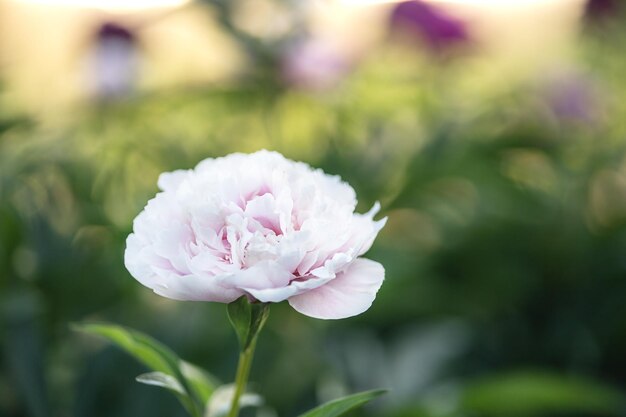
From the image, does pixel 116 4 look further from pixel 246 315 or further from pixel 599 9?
pixel 246 315

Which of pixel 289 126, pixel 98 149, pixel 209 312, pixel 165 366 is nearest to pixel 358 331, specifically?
pixel 209 312

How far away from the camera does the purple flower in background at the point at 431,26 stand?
138 centimetres

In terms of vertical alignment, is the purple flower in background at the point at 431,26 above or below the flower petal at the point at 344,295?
above

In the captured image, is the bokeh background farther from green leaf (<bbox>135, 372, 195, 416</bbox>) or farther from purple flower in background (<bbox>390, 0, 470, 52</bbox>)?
green leaf (<bbox>135, 372, 195, 416</bbox>)

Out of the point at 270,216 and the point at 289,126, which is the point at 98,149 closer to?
the point at 289,126

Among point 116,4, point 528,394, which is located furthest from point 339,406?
point 116,4

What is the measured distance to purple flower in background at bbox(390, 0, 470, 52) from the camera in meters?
1.38

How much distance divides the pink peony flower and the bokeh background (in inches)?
16.2

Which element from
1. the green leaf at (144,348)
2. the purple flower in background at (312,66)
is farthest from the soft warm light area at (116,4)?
the green leaf at (144,348)

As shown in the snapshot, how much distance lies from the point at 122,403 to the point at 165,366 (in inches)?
14.6

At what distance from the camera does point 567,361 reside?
3.40ft

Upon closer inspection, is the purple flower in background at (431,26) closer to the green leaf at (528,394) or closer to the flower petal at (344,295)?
the green leaf at (528,394)

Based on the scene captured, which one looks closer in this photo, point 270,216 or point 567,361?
point 270,216

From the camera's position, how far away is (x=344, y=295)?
32 centimetres
